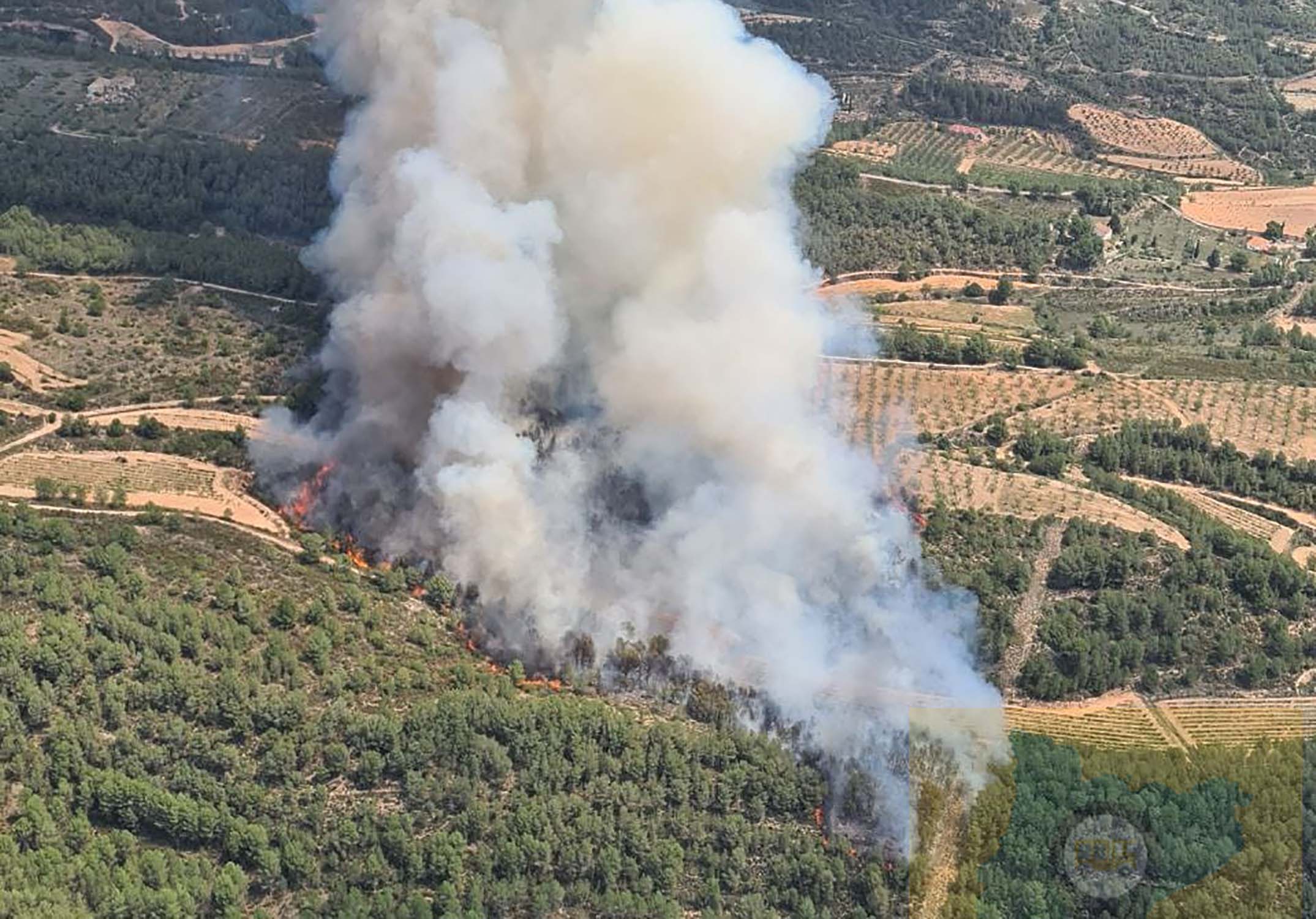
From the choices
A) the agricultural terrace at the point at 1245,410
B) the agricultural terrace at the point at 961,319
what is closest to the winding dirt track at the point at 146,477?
the agricultural terrace at the point at 961,319

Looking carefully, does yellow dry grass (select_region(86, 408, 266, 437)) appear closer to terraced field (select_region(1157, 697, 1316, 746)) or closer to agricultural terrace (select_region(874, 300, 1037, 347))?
agricultural terrace (select_region(874, 300, 1037, 347))

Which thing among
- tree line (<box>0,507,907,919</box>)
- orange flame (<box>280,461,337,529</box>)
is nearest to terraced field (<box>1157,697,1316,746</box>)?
tree line (<box>0,507,907,919</box>)

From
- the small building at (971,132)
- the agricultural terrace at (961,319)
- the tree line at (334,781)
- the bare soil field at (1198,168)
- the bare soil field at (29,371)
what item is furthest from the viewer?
the small building at (971,132)

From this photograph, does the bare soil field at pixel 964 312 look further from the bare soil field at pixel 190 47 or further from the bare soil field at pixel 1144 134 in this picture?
the bare soil field at pixel 190 47

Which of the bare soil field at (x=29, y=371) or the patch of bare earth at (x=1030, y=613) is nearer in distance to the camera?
the patch of bare earth at (x=1030, y=613)

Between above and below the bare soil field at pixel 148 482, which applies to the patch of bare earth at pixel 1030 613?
above

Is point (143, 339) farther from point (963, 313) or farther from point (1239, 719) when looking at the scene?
point (1239, 719)

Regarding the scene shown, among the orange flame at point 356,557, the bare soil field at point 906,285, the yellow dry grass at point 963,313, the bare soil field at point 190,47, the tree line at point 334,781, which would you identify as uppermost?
the tree line at point 334,781

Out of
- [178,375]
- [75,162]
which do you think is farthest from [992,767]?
[75,162]
